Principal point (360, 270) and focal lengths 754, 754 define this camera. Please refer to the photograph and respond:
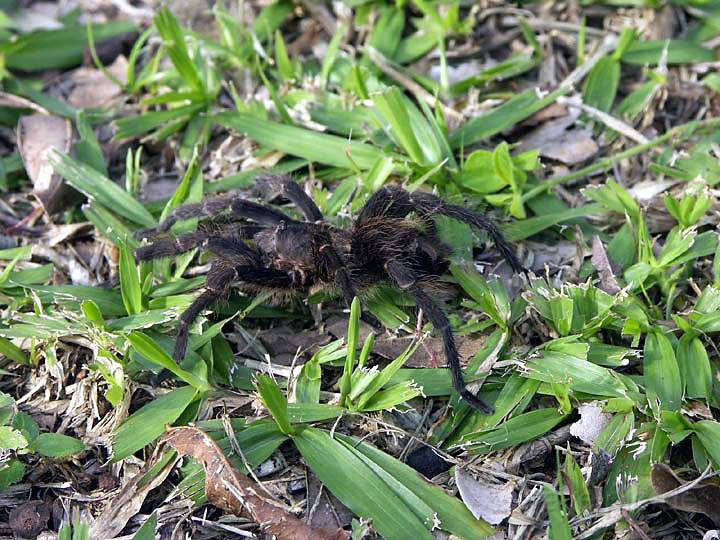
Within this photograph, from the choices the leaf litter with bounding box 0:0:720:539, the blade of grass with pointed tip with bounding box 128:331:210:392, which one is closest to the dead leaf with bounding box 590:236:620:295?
the leaf litter with bounding box 0:0:720:539

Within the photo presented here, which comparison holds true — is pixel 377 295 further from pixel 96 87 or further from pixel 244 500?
pixel 96 87

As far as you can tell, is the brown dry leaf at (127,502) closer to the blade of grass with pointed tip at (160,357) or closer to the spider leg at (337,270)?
the blade of grass with pointed tip at (160,357)

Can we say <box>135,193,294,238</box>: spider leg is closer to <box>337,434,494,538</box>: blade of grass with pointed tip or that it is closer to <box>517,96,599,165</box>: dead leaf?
<box>337,434,494,538</box>: blade of grass with pointed tip

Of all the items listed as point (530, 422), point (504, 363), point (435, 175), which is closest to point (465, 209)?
point (435, 175)

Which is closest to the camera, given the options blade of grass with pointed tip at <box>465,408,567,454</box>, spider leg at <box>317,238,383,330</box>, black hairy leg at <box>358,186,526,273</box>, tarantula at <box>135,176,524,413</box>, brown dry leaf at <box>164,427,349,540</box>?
brown dry leaf at <box>164,427,349,540</box>

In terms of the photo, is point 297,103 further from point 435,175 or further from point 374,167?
point 435,175

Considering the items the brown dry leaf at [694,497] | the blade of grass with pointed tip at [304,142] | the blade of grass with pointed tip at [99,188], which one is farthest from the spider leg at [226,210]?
the brown dry leaf at [694,497]
